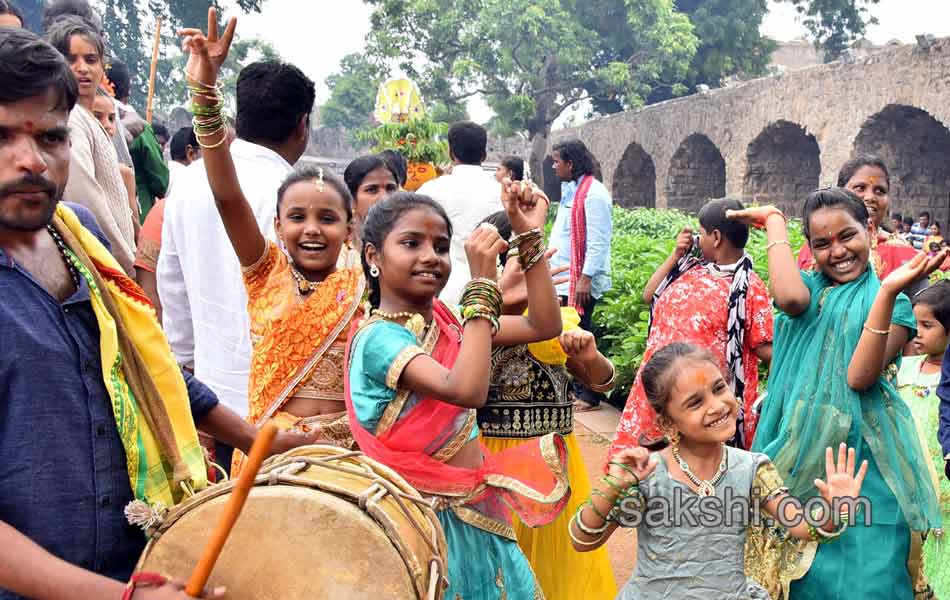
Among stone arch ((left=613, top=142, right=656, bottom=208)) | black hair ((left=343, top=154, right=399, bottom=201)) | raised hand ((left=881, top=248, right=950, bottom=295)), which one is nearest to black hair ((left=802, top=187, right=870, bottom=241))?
raised hand ((left=881, top=248, right=950, bottom=295))

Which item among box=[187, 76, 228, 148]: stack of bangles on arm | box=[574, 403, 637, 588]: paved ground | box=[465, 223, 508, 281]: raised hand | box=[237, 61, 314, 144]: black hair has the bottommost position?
box=[574, 403, 637, 588]: paved ground

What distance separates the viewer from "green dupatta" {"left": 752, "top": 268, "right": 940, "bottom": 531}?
9.78 feet

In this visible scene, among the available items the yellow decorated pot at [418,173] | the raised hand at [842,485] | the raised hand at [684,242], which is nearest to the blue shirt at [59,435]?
the raised hand at [842,485]

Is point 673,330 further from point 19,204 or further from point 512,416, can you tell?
point 19,204

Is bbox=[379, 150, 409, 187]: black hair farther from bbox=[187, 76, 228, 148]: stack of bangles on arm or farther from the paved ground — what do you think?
the paved ground

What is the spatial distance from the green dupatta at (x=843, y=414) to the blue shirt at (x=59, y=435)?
2262 millimetres

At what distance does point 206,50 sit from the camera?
7.62 ft

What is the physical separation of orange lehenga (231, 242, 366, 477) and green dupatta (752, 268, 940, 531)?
1.49 metres

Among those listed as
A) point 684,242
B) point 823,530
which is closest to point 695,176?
point 684,242

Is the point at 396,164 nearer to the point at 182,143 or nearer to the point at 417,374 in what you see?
the point at 182,143

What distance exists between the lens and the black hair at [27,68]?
1358 millimetres

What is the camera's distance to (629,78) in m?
→ 30.8

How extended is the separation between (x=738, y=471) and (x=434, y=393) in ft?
3.08

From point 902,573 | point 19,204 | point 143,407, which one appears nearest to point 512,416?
point 902,573
